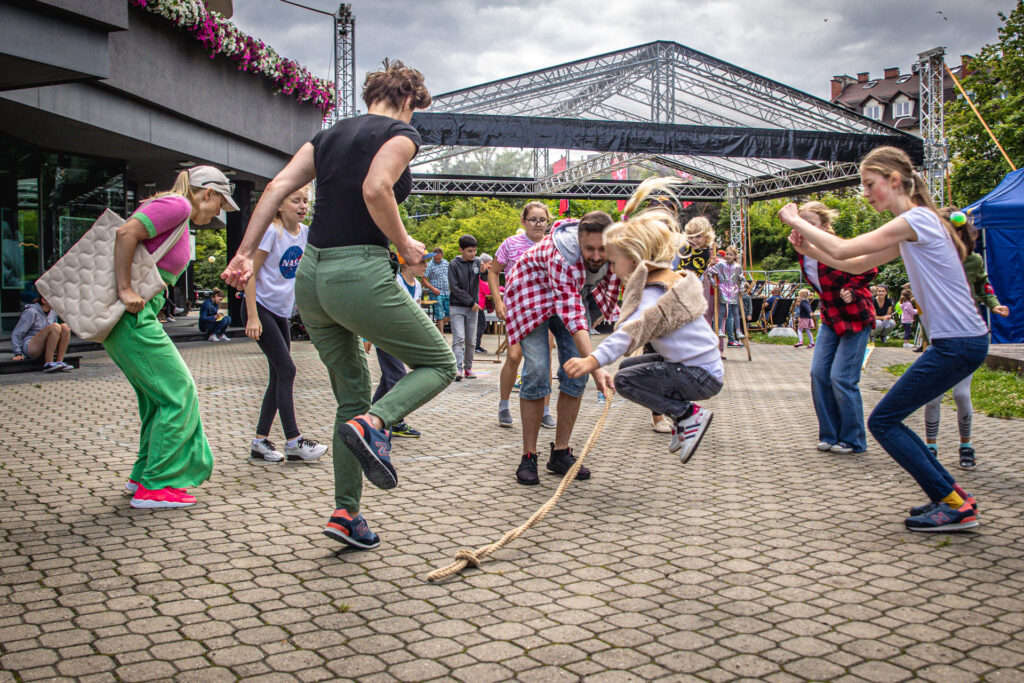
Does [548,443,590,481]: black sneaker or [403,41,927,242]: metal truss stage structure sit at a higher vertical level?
[403,41,927,242]: metal truss stage structure

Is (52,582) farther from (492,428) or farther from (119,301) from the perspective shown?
(492,428)

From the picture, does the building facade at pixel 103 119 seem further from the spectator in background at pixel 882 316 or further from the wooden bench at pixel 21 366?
the spectator in background at pixel 882 316

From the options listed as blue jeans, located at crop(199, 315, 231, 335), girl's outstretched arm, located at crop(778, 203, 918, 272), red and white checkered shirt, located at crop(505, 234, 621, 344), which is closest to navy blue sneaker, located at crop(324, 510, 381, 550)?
red and white checkered shirt, located at crop(505, 234, 621, 344)

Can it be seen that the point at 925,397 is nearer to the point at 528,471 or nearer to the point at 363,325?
the point at 528,471

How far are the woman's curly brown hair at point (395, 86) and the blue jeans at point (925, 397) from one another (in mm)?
2685

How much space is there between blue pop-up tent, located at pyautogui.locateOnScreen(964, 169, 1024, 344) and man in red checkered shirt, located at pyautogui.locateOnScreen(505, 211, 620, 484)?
463 inches

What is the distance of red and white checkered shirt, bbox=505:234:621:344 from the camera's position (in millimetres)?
5145

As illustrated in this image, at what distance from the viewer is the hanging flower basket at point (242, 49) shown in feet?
50.4

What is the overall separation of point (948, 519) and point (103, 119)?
1484 centimetres

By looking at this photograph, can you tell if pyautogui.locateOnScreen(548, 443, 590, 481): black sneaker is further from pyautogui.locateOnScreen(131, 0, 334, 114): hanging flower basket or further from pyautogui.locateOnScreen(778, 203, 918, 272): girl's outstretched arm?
pyautogui.locateOnScreen(131, 0, 334, 114): hanging flower basket

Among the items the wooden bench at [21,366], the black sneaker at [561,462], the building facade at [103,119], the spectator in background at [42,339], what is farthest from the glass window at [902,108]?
the black sneaker at [561,462]

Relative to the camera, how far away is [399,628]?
9.55ft

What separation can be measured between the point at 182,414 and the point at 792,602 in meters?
3.23

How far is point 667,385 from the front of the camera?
4410 mm
